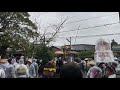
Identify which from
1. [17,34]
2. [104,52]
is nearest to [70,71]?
[104,52]

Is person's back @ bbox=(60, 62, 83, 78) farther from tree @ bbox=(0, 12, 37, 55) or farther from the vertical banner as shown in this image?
tree @ bbox=(0, 12, 37, 55)

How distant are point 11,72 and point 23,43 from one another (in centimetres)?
1200

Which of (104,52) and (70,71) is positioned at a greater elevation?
(104,52)

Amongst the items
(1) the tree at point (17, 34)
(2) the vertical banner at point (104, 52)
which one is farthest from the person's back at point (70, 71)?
(1) the tree at point (17, 34)

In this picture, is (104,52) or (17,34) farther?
(17,34)

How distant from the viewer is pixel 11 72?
624cm

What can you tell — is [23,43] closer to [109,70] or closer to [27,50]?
[27,50]

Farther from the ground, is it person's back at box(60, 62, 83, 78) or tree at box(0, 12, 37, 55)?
tree at box(0, 12, 37, 55)

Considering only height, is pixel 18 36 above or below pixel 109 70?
above

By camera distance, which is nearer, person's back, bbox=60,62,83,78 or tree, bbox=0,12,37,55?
person's back, bbox=60,62,83,78

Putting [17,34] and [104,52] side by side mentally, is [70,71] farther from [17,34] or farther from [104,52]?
[17,34]

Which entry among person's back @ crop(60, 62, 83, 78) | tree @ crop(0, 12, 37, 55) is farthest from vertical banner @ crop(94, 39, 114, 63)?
tree @ crop(0, 12, 37, 55)

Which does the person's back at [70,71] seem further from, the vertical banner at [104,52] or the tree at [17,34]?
the tree at [17,34]
